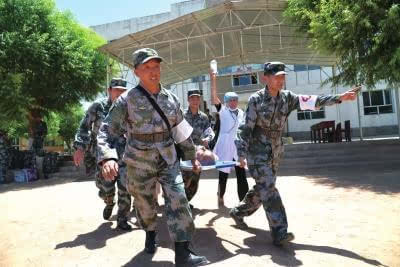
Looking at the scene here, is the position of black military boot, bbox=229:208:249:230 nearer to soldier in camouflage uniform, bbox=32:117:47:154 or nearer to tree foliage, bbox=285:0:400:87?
tree foliage, bbox=285:0:400:87

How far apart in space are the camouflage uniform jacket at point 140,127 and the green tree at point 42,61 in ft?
37.7

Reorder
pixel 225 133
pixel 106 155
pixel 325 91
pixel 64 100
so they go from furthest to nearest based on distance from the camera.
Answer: pixel 325 91
pixel 64 100
pixel 225 133
pixel 106 155

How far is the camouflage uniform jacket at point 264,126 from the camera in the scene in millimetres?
4441

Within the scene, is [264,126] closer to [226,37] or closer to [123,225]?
[123,225]

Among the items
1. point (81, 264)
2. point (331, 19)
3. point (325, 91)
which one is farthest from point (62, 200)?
point (325, 91)

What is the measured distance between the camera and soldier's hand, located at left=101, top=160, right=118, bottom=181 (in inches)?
140

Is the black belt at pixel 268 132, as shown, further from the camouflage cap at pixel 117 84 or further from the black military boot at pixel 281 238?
the camouflage cap at pixel 117 84

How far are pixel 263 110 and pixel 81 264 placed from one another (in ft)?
7.87

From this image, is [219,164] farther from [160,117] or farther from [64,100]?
[64,100]

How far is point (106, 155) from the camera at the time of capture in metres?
3.72

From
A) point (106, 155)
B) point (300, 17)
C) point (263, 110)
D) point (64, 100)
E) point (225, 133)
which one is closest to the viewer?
point (106, 155)

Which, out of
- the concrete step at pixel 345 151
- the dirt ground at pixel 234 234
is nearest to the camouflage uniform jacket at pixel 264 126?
the dirt ground at pixel 234 234

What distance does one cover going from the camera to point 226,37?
57.3 feet

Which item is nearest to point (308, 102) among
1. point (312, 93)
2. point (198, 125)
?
point (198, 125)
